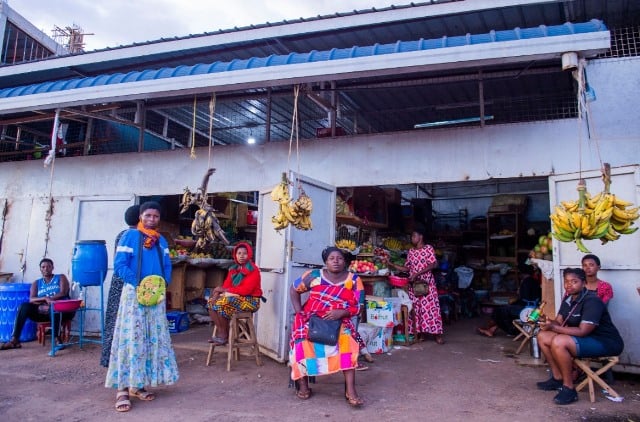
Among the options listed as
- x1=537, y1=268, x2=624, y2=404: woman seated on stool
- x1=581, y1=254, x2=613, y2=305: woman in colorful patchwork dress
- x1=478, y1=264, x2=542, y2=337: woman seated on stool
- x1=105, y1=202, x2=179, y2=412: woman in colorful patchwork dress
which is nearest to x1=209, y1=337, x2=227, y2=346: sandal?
x1=105, y1=202, x2=179, y2=412: woman in colorful patchwork dress

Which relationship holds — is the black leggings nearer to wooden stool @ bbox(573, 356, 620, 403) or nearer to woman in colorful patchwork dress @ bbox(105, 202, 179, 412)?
woman in colorful patchwork dress @ bbox(105, 202, 179, 412)

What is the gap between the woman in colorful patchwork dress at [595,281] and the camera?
16.6ft

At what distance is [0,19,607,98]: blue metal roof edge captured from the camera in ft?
15.8

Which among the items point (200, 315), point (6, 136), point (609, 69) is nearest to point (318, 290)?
point (609, 69)

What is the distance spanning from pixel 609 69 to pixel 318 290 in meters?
4.95

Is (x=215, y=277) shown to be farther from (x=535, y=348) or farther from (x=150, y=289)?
(x=535, y=348)

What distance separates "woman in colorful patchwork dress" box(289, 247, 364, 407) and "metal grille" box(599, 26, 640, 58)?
4853 millimetres

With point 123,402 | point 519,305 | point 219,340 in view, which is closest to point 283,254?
point 219,340

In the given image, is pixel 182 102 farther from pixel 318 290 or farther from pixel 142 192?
pixel 318 290

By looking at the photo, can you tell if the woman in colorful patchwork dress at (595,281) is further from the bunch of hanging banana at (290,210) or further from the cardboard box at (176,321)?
the cardboard box at (176,321)

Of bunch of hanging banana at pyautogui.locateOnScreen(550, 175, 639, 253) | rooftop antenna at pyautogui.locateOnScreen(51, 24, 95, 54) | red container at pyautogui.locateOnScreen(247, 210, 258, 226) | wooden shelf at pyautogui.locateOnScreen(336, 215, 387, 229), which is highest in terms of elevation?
rooftop antenna at pyautogui.locateOnScreen(51, 24, 95, 54)

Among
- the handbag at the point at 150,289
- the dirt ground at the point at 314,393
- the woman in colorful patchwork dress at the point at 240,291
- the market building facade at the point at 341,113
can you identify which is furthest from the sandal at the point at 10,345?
the handbag at the point at 150,289

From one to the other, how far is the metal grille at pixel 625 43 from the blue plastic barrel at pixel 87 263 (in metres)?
7.57

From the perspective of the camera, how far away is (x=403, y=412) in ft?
13.5
